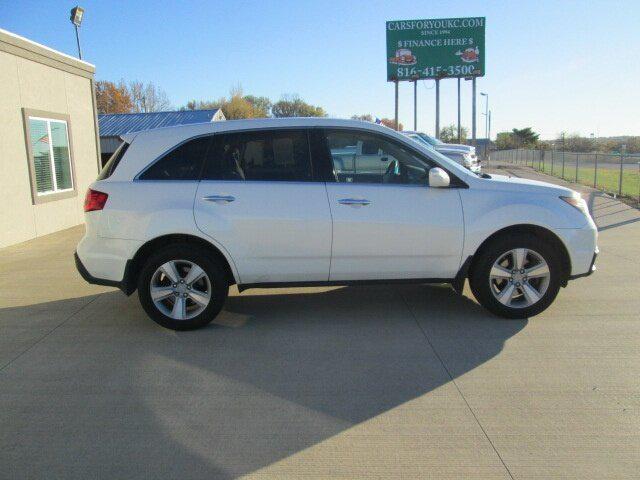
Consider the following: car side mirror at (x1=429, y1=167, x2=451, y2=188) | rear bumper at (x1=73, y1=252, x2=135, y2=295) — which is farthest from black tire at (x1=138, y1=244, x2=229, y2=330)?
car side mirror at (x1=429, y1=167, x2=451, y2=188)

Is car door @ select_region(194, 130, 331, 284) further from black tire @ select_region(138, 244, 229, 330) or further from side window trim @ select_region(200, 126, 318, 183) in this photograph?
black tire @ select_region(138, 244, 229, 330)

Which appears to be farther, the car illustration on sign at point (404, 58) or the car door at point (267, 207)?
the car illustration on sign at point (404, 58)

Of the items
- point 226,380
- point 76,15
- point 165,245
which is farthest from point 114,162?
point 76,15

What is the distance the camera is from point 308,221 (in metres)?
5.15

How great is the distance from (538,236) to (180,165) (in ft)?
11.1

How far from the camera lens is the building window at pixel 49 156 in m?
11.0

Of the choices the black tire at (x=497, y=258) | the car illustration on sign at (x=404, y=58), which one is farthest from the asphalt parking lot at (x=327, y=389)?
the car illustration on sign at (x=404, y=58)

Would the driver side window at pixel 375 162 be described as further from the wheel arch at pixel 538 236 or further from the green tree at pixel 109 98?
the green tree at pixel 109 98

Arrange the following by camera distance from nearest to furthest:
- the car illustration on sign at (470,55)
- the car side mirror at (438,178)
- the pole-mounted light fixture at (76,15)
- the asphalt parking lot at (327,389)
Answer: the asphalt parking lot at (327,389) < the car side mirror at (438,178) < the pole-mounted light fixture at (76,15) < the car illustration on sign at (470,55)

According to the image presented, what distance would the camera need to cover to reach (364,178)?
531cm

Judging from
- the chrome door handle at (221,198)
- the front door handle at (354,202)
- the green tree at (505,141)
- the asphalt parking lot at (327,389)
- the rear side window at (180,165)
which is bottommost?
the asphalt parking lot at (327,389)

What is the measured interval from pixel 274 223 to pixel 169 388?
172 cm

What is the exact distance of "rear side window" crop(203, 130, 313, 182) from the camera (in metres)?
5.27

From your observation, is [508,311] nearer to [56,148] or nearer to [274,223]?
[274,223]
